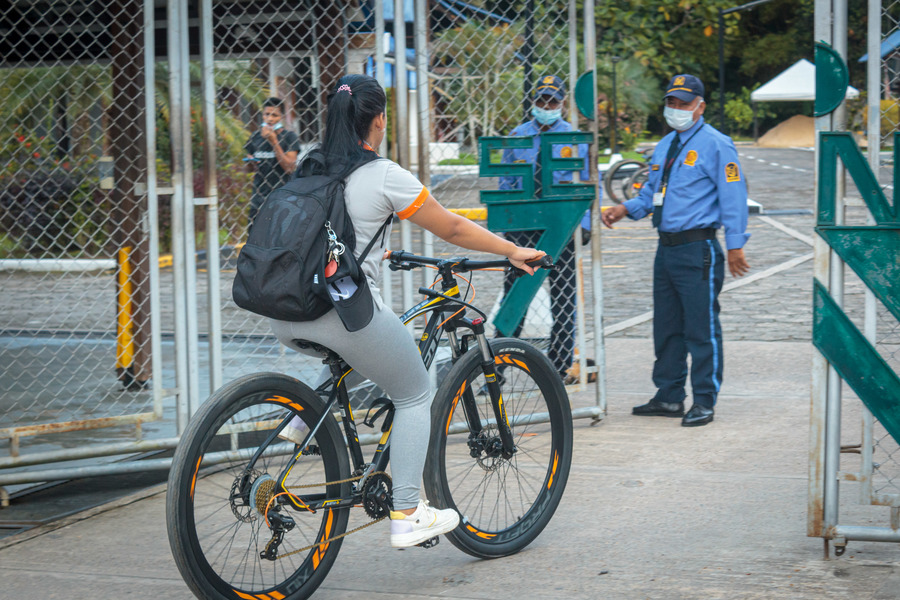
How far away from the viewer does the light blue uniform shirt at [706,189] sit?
5969mm

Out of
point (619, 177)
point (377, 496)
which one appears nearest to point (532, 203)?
point (377, 496)

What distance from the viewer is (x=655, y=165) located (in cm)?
625

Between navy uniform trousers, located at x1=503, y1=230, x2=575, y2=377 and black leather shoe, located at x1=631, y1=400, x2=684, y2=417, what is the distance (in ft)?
1.72

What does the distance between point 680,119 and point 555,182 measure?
0.82 metres

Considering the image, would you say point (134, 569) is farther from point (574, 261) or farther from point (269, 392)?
point (574, 261)

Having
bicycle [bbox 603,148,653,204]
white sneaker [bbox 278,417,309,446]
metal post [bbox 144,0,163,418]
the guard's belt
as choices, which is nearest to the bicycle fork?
white sneaker [bbox 278,417,309,446]

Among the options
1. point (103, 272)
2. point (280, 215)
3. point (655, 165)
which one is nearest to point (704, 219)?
point (655, 165)

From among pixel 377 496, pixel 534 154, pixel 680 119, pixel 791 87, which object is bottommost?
pixel 377 496

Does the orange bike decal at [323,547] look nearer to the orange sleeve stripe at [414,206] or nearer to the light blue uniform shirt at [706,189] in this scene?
the orange sleeve stripe at [414,206]

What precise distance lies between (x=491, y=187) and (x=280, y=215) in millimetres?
2889

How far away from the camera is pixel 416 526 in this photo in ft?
12.0

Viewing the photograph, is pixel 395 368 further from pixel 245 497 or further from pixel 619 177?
pixel 619 177

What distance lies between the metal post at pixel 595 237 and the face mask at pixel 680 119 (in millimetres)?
484

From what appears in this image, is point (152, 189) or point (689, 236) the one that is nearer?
point (152, 189)
